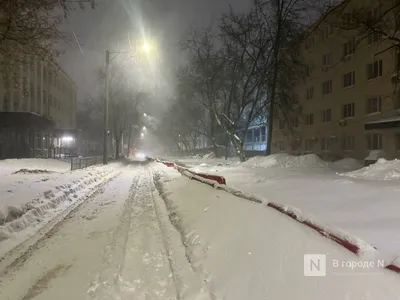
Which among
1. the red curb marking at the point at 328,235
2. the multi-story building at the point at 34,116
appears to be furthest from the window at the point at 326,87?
the red curb marking at the point at 328,235

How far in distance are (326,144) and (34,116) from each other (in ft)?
91.4

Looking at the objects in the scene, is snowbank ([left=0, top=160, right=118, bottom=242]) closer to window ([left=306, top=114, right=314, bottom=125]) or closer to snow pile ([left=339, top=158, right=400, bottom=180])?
snow pile ([left=339, top=158, right=400, bottom=180])

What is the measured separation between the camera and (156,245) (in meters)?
7.18

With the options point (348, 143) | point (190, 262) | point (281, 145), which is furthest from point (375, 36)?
point (281, 145)

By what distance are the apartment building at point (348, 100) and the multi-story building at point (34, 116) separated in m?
22.4

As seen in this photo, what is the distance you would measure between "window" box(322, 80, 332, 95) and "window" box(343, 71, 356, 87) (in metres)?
A: 2.78

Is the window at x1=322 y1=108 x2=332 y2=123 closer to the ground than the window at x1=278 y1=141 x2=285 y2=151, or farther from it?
farther from it

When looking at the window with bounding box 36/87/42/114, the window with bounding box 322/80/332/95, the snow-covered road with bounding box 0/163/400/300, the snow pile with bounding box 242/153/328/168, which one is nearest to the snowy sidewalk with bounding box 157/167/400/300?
the snow-covered road with bounding box 0/163/400/300

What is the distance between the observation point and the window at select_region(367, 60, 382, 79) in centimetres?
3056

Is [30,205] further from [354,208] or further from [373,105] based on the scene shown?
[373,105]

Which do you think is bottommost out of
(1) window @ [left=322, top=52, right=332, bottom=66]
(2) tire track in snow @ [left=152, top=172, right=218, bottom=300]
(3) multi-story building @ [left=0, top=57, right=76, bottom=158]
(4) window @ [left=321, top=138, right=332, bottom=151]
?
(2) tire track in snow @ [left=152, top=172, right=218, bottom=300]

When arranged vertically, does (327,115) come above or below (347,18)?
below

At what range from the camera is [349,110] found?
35375mm

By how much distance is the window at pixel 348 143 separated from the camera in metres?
34.0
